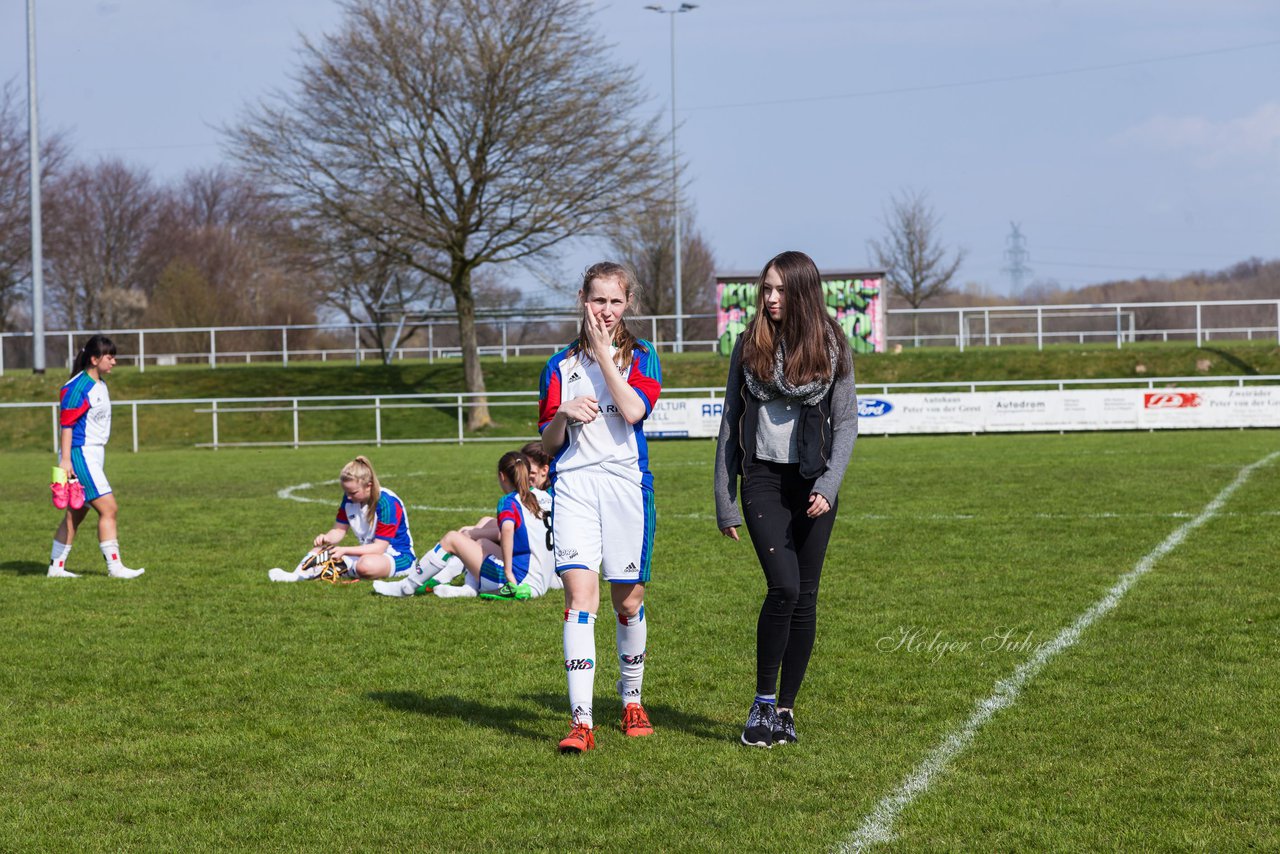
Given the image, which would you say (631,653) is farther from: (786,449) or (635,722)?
(786,449)

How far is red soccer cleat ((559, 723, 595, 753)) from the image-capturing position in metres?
5.29

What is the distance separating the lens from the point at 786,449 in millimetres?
5254

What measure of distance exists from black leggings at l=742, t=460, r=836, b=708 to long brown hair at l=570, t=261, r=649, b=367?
2.11 ft

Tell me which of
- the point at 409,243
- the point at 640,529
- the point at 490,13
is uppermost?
the point at 490,13

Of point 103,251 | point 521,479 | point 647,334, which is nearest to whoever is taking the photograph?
point 521,479

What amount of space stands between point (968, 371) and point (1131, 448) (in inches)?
527

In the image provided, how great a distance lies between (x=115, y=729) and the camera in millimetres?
5902

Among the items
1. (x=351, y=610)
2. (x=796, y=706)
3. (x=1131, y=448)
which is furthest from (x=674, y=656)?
(x=1131, y=448)

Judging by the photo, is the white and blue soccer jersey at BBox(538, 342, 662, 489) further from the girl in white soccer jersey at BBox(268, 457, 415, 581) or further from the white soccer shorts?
the girl in white soccer jersey at BBox(268, 457, 415, 581)

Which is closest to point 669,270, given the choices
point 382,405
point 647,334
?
point 647,334

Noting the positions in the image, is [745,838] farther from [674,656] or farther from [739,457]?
[674,656]

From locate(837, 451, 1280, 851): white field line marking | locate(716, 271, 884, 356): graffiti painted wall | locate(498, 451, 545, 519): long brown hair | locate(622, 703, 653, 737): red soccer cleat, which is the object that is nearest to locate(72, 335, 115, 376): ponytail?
locate(498, 451, 545, 519): long brown hair

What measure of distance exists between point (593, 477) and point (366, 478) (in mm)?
5243

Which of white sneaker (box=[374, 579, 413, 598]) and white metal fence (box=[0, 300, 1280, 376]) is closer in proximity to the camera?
white sneaker (box=[374, 579, 413, 598])
